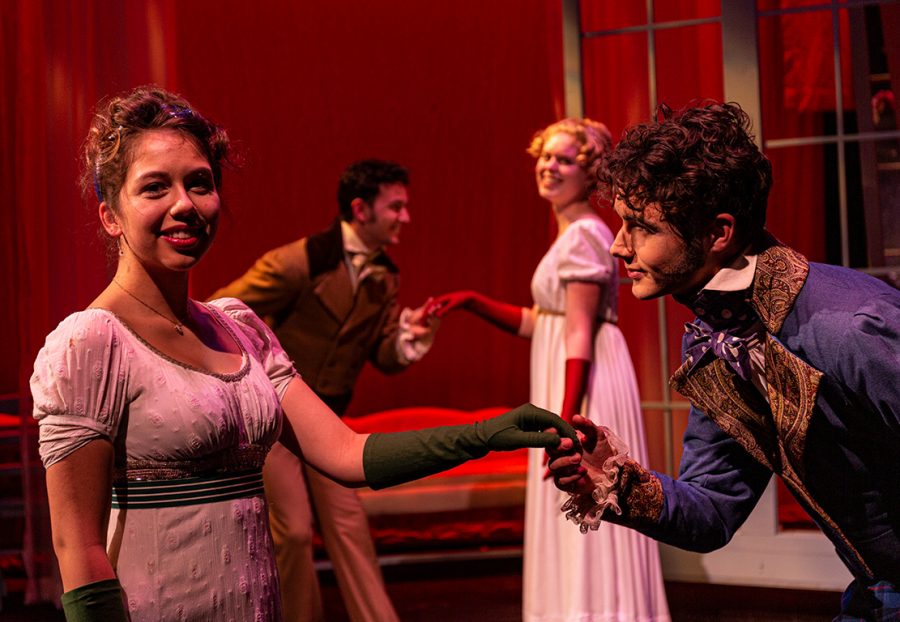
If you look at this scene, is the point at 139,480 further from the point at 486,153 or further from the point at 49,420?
the point at 486,153

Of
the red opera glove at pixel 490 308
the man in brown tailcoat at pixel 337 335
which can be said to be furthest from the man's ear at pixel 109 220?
the red opera glove at pixel 490 308

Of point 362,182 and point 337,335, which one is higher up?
point 362,182

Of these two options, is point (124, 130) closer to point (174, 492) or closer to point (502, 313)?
point (174, 492)

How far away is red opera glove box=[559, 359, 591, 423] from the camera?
3340mm

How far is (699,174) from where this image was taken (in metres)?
1.66

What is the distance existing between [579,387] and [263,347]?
174 cm

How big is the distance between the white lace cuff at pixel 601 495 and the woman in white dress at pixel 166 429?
14 cm

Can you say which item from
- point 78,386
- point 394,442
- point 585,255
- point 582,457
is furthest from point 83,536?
point 585,255

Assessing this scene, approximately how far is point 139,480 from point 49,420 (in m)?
0.15

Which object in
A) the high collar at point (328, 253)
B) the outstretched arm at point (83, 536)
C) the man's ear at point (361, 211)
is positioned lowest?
the outstretched arm at point (83, 536)

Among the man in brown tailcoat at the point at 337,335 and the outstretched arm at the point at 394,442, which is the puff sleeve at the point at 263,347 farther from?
the man in brown tailcoat at the point at 337,335

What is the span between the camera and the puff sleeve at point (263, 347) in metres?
1.75

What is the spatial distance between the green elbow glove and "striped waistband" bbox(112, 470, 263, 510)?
0.21m

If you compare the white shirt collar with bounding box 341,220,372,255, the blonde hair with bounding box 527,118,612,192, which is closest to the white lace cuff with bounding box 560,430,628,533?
the blonde hair with bounding box 527,118,612,192
